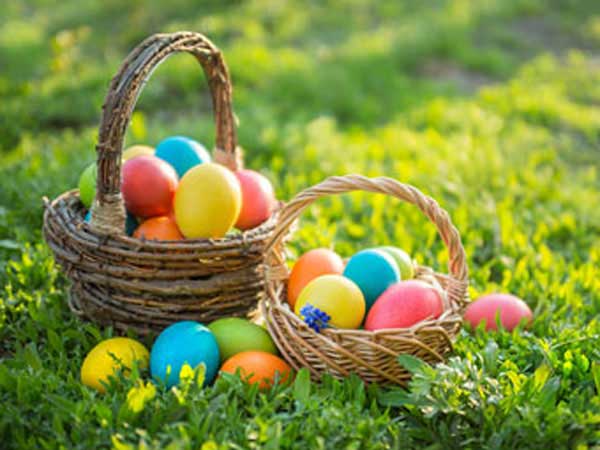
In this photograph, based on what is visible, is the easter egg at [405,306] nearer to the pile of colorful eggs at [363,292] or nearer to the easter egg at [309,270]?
the pile of colorful eggs at [363,292]

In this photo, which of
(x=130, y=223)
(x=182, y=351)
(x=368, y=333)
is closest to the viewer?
(x=368, y=333)

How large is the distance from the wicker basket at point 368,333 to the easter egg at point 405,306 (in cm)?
5

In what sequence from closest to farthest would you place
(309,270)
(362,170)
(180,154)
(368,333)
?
(368,333) < (309,270) < (180,154) < (362,170)

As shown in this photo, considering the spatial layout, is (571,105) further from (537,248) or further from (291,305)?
(291,305)

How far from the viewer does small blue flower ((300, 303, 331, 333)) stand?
7.52 feet

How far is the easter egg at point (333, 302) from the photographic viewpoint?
2.32m

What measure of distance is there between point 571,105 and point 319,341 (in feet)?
15.6

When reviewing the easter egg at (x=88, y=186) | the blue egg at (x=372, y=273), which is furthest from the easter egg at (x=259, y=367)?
the easter egg at (x=88, y=186)

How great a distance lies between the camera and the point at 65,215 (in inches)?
102

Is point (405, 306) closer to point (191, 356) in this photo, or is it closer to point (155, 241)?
point (191, 356)

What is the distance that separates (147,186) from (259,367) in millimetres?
783

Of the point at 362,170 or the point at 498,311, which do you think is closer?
the point at 498,311

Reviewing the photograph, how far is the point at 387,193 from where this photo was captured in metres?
2.28

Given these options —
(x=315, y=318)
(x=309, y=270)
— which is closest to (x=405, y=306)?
(x=315, y=318)
